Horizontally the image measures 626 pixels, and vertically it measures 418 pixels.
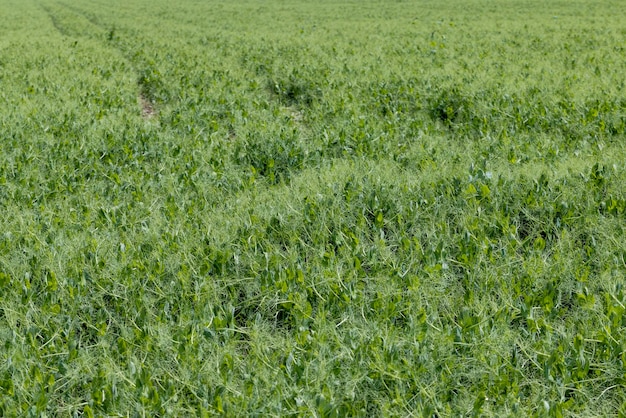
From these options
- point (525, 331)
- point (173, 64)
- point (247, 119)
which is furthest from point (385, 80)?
point (525, 331)

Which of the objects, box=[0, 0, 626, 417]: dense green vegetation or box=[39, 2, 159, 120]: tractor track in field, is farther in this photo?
box=[39, 2, 159, 120]: tractor track in field

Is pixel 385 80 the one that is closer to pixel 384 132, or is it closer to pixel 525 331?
pixel 384 132

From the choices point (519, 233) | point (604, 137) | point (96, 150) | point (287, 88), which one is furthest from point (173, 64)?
point (519, 233)

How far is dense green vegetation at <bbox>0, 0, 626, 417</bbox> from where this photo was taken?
317 centimetres

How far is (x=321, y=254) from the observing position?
4.33 meters

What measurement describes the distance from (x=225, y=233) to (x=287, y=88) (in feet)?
23.9

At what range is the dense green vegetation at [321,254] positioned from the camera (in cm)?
317

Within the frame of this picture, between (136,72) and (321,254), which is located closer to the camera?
(321,254)

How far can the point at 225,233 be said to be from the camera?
4.70 metres

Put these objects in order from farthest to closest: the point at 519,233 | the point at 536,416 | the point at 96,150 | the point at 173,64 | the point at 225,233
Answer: the point at 173,64 → the point at 96,150 → the point at 519,233 → the point at 225,233 → the point at 536,416

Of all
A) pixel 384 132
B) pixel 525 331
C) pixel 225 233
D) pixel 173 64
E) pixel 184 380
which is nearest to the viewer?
pixel 184 380

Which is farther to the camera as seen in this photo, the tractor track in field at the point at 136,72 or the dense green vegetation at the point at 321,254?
the tractor track in field at the point at 136,72

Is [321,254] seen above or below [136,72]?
below

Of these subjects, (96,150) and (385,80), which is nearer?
(96,150)
